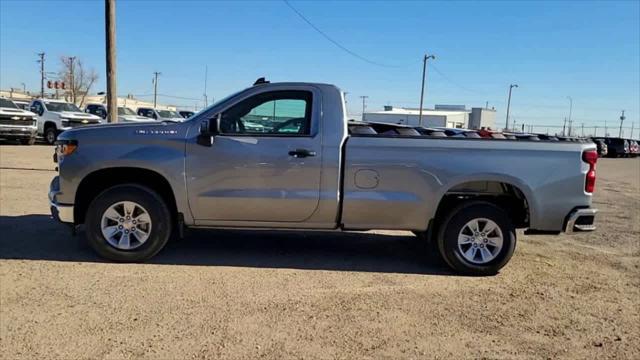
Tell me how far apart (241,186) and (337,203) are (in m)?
1.04

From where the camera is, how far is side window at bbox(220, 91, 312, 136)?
588cm

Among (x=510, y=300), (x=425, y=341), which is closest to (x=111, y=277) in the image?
(x=425, y=341)

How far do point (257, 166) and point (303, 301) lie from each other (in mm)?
1628

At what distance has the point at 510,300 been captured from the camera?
514cm

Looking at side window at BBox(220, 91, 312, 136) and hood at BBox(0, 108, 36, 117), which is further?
hood at BBox(0, 108, 36, 117)

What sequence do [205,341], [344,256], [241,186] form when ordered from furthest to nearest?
[344,256] < [241,186] < [205,341]

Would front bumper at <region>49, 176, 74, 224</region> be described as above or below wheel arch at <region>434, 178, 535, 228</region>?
below

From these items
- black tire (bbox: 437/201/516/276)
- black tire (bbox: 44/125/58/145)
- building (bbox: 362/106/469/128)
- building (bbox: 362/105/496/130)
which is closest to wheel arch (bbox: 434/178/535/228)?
black tire (bbox: 437/201/516/276)

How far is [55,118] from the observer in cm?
2542

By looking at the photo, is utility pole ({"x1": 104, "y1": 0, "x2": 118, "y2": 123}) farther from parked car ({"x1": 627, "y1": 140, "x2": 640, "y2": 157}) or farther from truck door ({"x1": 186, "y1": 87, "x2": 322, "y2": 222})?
parked car ({"x1": 627, "y1": 140, "x2": 640, "y2": 157})

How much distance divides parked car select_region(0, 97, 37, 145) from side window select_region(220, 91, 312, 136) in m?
21.2

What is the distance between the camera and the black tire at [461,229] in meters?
5.89

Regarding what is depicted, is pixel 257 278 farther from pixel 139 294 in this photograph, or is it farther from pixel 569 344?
pixel 569 344

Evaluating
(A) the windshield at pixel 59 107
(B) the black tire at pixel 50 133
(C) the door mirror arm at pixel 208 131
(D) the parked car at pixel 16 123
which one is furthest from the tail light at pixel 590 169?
(A) the windshield at pixel 59 107
